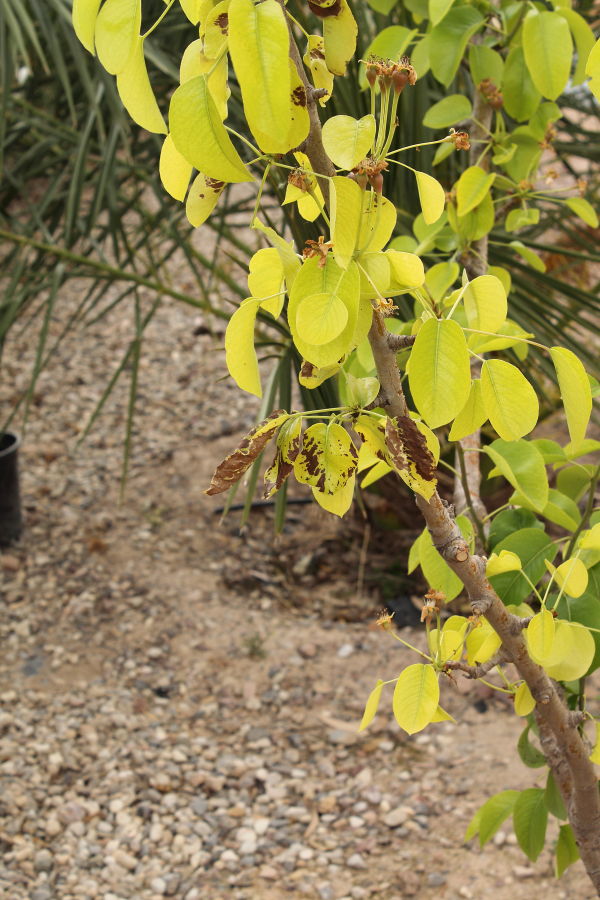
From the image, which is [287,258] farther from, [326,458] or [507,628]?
[507,628]

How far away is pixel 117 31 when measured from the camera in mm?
429

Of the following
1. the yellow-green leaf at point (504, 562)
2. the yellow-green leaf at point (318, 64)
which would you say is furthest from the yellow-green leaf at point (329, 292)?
the yellow-green leaf at point (504, 562)

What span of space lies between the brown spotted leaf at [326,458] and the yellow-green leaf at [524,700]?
0.94ft

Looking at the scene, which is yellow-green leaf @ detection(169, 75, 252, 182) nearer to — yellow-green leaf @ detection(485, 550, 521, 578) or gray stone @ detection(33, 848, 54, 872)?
yellow-green leaf @ detection(485, 550, 521, 578)

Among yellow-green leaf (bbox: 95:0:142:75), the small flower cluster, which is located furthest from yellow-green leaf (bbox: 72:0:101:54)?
the small flower cluster

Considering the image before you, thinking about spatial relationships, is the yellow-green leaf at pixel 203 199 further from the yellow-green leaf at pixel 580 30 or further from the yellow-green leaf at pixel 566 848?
the yellow-green leaf at pixel 566 848

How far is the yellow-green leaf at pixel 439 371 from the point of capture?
479mm

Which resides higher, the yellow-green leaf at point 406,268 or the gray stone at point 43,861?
the yellow-green leaf at point 406,268

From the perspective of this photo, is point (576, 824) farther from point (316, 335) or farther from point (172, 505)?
point (172, 505)

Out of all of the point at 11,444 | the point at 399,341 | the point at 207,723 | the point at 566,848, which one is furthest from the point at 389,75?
the point at 11,444

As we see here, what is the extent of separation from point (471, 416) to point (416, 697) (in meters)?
0.18

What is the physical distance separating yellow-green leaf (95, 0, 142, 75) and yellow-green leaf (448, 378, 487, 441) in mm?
262

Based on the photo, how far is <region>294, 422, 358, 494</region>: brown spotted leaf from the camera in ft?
1.74

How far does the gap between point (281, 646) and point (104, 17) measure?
4.86 feet
